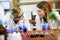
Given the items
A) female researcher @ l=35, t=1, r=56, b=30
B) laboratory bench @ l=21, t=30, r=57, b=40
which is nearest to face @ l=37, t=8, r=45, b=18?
female researcher @ l=35, t=1, r=56, b=30

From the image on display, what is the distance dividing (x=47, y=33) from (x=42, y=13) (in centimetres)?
14

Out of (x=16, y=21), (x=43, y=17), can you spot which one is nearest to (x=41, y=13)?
(x=43, y=17)

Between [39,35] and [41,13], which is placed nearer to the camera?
[39,35]

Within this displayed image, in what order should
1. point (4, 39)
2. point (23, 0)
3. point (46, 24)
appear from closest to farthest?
point (4, 39), point (46, 24), point (23, 0)

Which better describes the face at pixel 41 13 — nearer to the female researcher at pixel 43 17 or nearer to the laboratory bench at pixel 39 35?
the female researcher at pixel 43 17

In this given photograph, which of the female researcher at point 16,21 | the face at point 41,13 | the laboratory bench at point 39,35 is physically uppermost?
the face at point 41,13

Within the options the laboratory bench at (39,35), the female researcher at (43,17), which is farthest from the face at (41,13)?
the laboratory bench at (39,35)

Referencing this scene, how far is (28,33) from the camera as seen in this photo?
2.02 feet

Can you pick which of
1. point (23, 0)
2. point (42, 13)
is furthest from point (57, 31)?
point (23, 0)

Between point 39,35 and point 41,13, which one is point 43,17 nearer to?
point 41,13

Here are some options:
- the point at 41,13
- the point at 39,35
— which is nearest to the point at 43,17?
the point at 41,13

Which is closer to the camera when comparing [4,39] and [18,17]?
[4,39]

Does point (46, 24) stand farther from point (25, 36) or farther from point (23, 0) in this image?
point (23, 0)

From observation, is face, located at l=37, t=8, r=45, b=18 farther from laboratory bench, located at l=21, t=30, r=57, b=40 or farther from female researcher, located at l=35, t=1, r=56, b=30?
laboratory bench, located at l=21, t=30, r=57, b=40
